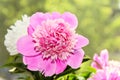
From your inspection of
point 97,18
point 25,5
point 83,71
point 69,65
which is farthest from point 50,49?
point 97,18

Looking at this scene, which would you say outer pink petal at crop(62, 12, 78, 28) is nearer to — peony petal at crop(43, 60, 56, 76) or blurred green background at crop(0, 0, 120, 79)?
peony petal at crop(43, 60, 56, 76)

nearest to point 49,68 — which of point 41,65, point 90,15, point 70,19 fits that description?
point 41,65

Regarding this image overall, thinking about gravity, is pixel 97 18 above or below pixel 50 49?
above

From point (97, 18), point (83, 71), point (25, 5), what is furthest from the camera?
point (97, 18)

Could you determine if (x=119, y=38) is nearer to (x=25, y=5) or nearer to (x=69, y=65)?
(x=25, y=5)

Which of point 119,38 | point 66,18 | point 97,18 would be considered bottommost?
point 66,18

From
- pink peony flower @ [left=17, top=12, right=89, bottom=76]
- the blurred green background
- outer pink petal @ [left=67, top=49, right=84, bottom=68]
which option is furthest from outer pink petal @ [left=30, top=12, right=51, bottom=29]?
the blurred green background
